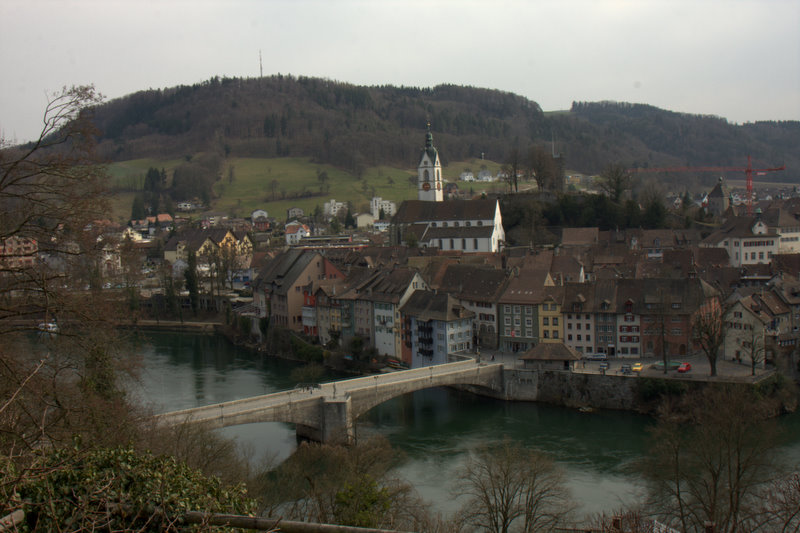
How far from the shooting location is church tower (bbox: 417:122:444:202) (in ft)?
200

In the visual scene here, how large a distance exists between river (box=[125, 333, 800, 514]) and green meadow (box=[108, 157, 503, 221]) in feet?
176

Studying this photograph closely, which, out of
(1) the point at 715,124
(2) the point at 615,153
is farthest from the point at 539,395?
(1) the point at 715,124

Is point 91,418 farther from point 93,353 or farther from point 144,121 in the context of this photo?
point 144,121

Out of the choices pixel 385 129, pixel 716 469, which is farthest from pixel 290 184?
pixel 716 469

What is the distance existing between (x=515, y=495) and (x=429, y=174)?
47.1 metres

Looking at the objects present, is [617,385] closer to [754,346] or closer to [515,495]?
[754,346]

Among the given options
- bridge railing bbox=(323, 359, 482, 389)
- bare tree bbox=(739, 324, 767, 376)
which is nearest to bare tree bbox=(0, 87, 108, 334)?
bridge railing bbox=(323, 359, 482, 389)

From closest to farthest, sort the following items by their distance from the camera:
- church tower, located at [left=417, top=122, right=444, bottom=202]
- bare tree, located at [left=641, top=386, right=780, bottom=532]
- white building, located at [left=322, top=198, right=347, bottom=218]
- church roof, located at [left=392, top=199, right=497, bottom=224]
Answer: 1. bare tree, located at [left=641, top=386, right=780, bottom=532]
2. church roof, located at [left=392, top=199, right=497, bottom=224]
3. church tower, located at [left=417, top=122, right=444, bottom=202]
4. white building, located at [left=322, top=198, right=347, bottom=218]

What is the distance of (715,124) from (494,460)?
12910 centimetres

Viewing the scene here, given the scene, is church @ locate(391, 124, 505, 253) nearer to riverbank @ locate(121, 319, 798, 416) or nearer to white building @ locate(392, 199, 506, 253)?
white building @ locate(392, 199, 506, 253)

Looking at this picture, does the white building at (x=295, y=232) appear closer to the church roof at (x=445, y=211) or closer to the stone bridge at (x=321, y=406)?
the church roof at (x=445, y=211)

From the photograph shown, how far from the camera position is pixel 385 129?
113312 mm

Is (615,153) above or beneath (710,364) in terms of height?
above

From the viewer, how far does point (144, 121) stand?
124 m
